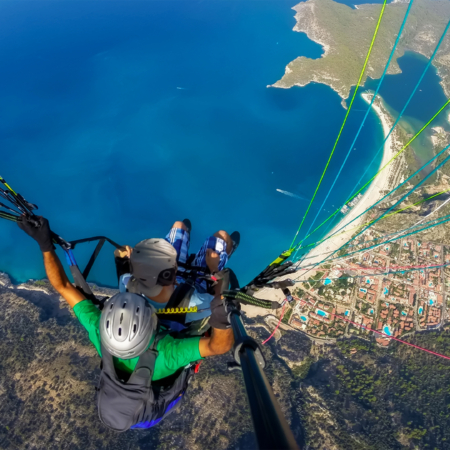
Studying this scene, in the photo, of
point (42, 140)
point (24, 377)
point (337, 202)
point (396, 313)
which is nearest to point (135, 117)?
point (42, 140)

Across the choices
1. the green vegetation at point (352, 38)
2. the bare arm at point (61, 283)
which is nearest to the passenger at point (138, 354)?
the bare arm at point (61, 283)

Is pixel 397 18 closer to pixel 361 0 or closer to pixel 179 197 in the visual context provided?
pixel 361 0

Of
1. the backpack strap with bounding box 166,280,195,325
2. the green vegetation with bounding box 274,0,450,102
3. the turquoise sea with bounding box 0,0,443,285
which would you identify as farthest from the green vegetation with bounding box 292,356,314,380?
the green vegetation with bounding box 274,0,450,102

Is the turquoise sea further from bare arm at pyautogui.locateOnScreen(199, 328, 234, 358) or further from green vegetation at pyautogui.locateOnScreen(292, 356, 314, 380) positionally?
bare arm at pyautogui.locateOnScreen(199, 328, 234, 358)

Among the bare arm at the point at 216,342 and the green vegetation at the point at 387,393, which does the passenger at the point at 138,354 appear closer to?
the bare arm at the point at 216,342

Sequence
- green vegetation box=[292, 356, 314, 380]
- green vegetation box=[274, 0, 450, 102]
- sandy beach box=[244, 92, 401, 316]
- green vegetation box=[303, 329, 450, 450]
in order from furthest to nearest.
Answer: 1. green vegetation box=[274, 0, 450, 102]
2. sandy beach box=[244, 92, 401, 316]
3. green vegetation box=[292, 356, 314, 380]
4. green vegetation box=[303, 329, 450, 450]

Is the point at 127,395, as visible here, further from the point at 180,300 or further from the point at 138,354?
the point at 180,300

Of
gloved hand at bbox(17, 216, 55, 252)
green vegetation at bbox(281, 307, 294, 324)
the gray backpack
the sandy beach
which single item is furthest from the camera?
the sandy beach
